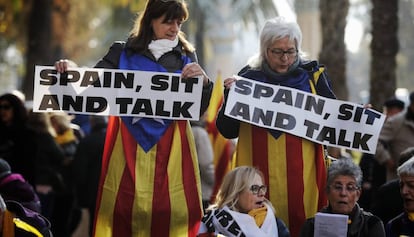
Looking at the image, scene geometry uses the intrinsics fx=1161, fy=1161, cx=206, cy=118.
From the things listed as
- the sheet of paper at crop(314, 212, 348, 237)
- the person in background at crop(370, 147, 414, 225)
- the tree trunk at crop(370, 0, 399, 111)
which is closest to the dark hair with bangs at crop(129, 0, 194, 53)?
the sheet of paper at crop(314, 212, 348, 237)

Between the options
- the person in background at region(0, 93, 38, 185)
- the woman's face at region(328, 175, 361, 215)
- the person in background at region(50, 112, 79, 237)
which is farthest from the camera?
the person in background at region(50, 112, 79, 237)

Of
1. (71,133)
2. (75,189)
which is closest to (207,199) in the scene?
(75,189)

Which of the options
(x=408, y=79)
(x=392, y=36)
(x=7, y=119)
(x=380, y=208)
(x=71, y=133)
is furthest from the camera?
(x=408, y=79)

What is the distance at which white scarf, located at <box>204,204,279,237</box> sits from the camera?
264 inches

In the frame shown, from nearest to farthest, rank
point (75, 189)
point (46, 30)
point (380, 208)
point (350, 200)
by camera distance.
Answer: point (350, 200), point (380, 208), point (75, 189), point (46, 30)

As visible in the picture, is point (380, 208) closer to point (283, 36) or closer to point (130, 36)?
point (283, 36)

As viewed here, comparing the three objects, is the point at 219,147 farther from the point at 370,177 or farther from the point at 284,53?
the point at 284,53

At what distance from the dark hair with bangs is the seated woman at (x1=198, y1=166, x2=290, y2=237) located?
92 cm

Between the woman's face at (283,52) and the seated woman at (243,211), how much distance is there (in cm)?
74

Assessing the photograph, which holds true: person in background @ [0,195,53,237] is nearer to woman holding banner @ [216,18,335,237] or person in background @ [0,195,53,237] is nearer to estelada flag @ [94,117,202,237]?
estelada flag @ [94,117,202,237]

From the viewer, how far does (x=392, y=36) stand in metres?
13.7

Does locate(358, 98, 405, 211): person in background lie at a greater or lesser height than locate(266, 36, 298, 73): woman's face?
lesser

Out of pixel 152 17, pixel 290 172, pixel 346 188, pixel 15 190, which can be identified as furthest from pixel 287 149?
pixel 15 190

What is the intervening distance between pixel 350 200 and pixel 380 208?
3.90ft
